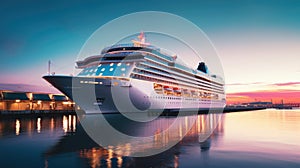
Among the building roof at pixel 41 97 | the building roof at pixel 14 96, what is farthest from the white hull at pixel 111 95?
the building roof at pixel 41 97

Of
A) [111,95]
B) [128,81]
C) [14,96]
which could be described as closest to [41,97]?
[14,96]

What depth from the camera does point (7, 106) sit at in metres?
49.6

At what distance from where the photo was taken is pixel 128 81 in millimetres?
35750

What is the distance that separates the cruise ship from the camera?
33.0 m

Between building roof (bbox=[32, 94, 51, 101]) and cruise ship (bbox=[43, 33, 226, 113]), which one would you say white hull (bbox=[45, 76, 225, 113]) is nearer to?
cruise ship (bbox=[43, 33, 226, 113])

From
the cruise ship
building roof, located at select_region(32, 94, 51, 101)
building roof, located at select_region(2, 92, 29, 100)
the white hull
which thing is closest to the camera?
the white hull

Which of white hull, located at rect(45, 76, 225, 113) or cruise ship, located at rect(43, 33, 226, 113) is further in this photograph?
cruise ship, located at rect(43, 33, 226, 113)

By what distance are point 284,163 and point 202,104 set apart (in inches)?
2295

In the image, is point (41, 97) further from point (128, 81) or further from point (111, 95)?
point (128, 81)

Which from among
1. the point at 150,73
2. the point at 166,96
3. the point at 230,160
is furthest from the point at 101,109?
the point at 230,160

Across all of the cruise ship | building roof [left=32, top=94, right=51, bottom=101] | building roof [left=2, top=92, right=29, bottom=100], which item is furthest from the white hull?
building roof [left=32, top=94, right=51, bottom=101]

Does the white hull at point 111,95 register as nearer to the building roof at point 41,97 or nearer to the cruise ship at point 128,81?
the cruise ship at point 128,81

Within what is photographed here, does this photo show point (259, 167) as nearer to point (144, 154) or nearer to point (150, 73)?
point (144, 154)

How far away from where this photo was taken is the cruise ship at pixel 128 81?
108 ft
